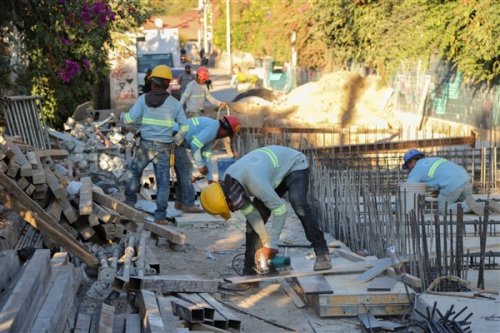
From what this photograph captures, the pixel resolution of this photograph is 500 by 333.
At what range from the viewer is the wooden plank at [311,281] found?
279 inches

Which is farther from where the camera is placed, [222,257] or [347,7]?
[347,7]

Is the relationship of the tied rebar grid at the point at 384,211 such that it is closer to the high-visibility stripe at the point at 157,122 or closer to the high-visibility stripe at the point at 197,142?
the high-visibility stripe at the point at 197,142

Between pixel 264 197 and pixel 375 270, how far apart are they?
1076 millimetres

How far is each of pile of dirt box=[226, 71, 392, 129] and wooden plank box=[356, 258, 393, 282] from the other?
1530cm

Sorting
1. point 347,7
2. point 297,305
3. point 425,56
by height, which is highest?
Answer: point 347,7

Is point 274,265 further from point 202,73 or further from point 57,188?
point 202,73

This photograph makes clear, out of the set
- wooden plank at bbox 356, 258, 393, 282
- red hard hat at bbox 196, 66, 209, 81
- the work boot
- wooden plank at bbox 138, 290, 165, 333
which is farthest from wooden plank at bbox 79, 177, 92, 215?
red hard hat at bbox 196, 66, 209, 81

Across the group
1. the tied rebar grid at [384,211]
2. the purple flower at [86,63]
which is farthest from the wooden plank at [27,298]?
the purple flower at [86,63]

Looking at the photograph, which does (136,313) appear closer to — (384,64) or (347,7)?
(384,64)

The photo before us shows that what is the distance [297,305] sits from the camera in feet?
24.3

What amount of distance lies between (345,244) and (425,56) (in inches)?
494

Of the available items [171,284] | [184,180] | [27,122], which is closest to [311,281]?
[171,284]

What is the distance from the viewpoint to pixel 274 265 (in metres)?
7.69

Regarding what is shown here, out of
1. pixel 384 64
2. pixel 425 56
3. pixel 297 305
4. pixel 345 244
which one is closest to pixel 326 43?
pixel 384 64
